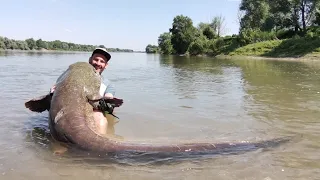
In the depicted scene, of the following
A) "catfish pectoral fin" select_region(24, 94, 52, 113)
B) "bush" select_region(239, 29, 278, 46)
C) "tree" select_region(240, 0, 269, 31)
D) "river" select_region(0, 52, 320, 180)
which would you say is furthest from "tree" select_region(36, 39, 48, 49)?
"catfish pectoral fin" select_region(24, 94, 52, 113)

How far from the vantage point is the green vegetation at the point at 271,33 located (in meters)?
51.2

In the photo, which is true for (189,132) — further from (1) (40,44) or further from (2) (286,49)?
(1) (40,44)

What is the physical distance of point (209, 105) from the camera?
9758mm

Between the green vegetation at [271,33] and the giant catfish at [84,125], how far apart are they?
4432 centimetres

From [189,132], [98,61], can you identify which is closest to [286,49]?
[98,61]

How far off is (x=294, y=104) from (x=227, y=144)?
545cm

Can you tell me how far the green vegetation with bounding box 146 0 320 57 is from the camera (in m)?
51.2

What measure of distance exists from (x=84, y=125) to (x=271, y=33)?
2575 inches

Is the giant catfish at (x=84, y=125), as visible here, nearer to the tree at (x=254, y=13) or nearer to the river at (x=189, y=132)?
the river at (x=189, y=132)

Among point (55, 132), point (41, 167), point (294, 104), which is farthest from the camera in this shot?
point (294, 104)

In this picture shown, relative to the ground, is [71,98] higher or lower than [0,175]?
higher

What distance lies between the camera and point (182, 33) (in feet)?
Result: 312

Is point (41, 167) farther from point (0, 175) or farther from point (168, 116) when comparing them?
point (168, 116)

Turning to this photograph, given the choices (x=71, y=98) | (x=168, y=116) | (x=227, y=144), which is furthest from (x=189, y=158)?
(x=168, y=116)
